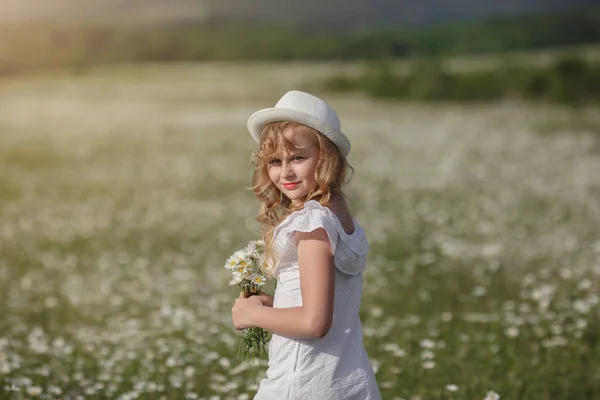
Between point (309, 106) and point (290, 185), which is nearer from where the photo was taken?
point (309, 106)

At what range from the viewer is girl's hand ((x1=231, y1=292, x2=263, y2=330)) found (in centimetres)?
368

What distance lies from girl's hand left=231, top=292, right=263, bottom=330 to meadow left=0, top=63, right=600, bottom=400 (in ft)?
6.13

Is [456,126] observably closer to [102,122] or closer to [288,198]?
[102,122]

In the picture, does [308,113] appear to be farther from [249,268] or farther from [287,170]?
[249,268]

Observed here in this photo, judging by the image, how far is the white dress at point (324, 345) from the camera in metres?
3.60

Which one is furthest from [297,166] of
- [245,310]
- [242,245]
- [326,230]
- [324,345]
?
[242,245]

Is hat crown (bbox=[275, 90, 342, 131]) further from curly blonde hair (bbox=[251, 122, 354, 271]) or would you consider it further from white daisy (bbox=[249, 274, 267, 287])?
white daisy (bbox=[249, 274, 267, 287])

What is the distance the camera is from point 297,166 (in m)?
3.68

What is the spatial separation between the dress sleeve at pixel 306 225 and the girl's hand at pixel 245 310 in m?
0.26

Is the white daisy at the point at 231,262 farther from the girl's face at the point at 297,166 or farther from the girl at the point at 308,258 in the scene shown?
the girl's face at the point at 297,166

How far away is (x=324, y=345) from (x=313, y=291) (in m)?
0.37

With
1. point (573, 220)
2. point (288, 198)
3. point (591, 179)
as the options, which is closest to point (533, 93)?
point (591, 179)

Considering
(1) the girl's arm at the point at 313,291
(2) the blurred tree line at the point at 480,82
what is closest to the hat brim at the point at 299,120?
(1) the girl's arm at the point at 313,291

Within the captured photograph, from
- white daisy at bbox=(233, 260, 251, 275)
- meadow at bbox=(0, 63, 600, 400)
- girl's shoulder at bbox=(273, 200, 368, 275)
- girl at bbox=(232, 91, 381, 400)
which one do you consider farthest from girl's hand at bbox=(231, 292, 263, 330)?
meadow at bbox=(0, 63, 600, 400)
